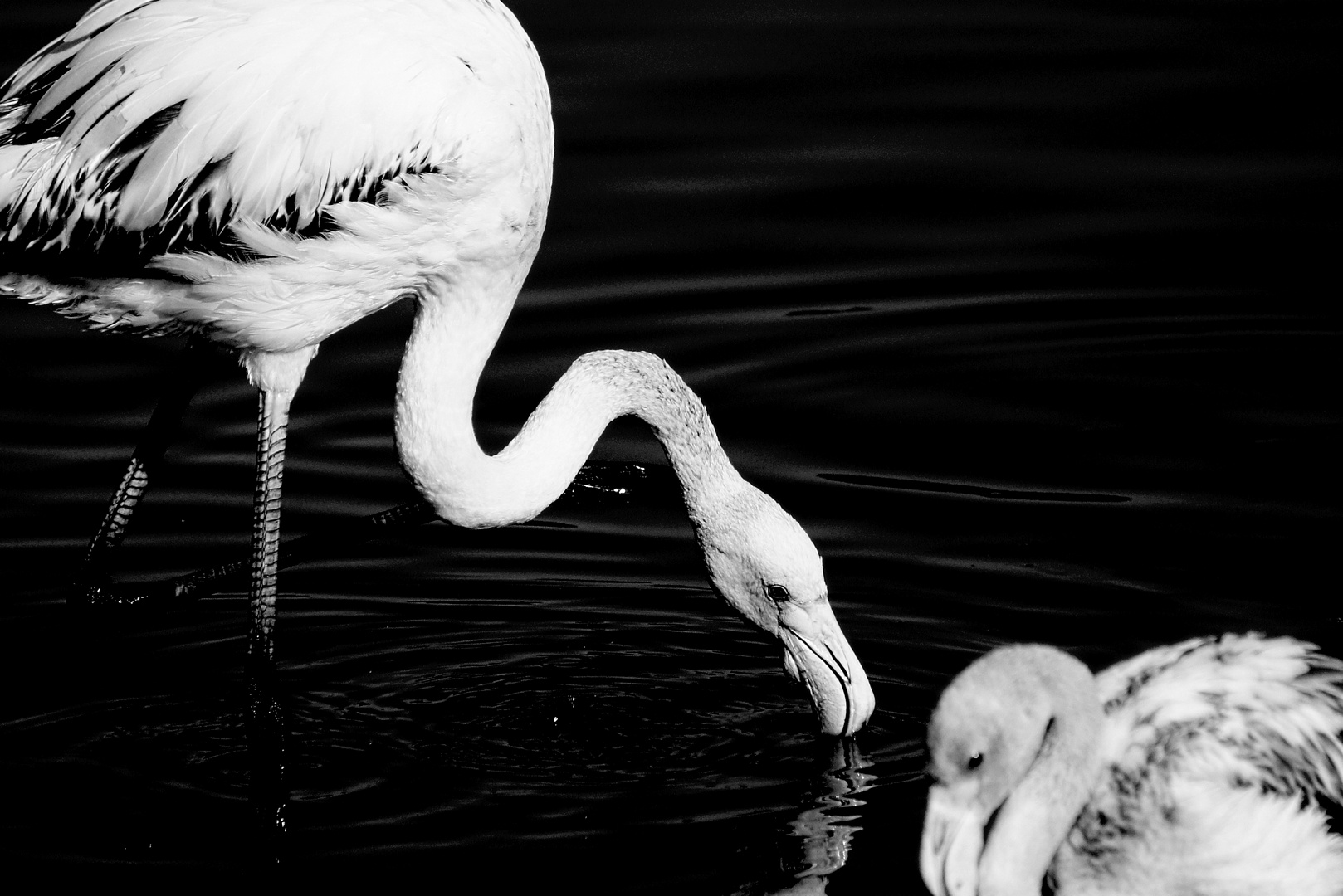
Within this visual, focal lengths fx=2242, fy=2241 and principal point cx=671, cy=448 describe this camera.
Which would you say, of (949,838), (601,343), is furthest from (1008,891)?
(601,343)

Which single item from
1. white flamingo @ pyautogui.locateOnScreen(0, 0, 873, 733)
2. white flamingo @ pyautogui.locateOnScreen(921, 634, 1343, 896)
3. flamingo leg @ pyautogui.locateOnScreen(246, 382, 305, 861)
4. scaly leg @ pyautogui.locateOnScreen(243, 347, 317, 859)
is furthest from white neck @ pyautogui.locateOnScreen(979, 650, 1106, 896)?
scaly leg @ pyautogui.locateOnScreen(243, 347, 317, 859)

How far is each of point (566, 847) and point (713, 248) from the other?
5.16m

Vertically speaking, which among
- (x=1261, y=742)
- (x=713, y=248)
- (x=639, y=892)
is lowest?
(x=639, y=892)

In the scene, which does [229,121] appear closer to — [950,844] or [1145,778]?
[950,844]

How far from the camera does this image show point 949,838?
5.96 meters

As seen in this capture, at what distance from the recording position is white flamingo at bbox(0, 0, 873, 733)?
24.5 feet

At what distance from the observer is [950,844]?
596 centimetres

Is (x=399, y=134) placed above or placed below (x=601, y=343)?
above

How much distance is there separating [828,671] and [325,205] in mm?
2283

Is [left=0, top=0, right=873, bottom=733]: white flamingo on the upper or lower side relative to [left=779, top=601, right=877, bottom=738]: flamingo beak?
upper

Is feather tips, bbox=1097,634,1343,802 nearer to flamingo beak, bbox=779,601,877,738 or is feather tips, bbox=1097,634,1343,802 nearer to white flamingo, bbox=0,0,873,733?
flamingo beak, bbox=779,601,877,738

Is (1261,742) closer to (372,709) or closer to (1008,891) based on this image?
(1008,891)

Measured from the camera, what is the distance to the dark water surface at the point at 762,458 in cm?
705

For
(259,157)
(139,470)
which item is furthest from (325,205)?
(139,470)
